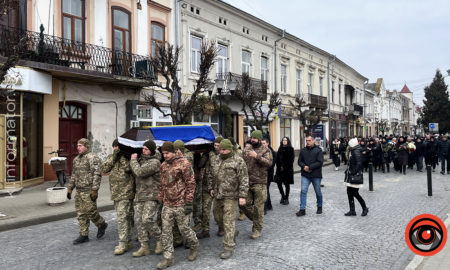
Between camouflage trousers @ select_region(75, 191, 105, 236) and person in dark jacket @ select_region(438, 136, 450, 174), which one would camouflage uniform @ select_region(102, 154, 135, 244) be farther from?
person in dark jacket @ select_region(438, 136, 450, 174)

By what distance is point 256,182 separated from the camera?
6668mm

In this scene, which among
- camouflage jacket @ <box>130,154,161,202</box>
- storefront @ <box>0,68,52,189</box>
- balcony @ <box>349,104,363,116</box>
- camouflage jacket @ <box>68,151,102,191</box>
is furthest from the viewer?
balcony @ <box>349,104,363,116</box>

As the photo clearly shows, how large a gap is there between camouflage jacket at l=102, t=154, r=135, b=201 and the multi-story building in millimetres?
6240

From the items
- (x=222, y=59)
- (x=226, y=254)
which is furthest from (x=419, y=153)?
(x=226, y=254)

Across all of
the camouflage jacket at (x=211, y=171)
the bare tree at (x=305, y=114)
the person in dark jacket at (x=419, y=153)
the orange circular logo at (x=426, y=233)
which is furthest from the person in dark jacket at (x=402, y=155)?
→ the orange circular logo at (x=426, y=233)

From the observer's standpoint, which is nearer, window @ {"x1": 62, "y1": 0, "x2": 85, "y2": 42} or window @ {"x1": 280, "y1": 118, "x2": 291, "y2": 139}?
window @ {"x1": 62, "y1": 0, "x2": 85, "y2": 42}

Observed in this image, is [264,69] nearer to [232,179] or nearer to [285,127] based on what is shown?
[285,127]

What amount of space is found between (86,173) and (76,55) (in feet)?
26.6

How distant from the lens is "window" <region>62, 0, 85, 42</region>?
13117mm

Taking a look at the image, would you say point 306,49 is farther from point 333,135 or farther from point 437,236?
point 437,236

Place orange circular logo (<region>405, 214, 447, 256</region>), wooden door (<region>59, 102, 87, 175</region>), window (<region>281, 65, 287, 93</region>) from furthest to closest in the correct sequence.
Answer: window (<region>281, 65, 287, 93</region>)
wooden door (<region>59, 102, 87, 175</region>)
orange circular logo (<region>405, 214, 447, 256</region>)

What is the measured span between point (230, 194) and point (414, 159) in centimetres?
1620

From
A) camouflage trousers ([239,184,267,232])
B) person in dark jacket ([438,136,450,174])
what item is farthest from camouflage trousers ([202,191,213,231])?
person in dark jacket ([438,136,450,174])

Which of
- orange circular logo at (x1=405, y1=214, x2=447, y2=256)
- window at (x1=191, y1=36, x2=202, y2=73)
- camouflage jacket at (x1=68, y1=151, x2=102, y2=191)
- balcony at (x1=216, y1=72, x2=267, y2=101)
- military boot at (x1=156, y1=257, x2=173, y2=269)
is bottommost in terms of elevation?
military boot at (x1=156, y1=257, x2=173, y2=269)
